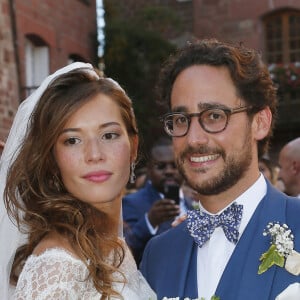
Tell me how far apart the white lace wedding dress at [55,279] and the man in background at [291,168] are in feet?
13.0

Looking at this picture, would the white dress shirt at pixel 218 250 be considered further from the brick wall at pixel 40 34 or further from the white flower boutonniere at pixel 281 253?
the brick wall at pixel 40 34

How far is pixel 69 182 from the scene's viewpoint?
352 cm

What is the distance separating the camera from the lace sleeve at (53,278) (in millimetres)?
3055

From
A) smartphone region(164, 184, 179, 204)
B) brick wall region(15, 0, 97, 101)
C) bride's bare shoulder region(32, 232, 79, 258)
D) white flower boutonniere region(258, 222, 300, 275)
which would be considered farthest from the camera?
brick wall region(15, 0, 97, 101)

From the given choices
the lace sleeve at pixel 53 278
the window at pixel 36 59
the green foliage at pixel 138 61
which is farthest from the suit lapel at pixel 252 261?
the green foliage at pixel 138 61

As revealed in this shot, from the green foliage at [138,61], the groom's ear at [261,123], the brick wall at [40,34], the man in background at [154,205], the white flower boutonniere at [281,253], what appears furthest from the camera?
the green foliage at [138,61]

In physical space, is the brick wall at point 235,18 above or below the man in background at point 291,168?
above

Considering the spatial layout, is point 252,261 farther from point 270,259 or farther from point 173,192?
point 173,192

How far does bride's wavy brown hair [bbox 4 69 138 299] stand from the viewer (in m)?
3.35

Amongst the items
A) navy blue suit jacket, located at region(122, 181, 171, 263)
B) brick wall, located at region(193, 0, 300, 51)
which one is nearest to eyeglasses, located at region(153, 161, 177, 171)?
navy blue suit jacket, located at region(122, 181, 171, 263)

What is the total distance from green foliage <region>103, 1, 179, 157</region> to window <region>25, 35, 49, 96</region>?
2262 mm

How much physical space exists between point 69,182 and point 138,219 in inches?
123

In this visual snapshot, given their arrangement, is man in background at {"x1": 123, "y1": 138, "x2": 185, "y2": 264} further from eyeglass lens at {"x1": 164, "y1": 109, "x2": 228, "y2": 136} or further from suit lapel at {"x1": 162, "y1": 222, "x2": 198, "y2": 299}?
eyeglass lens at {"x1": 164, "y1": 109, "x2": 228, "y2": 136}

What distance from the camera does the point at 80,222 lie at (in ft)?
11.1
